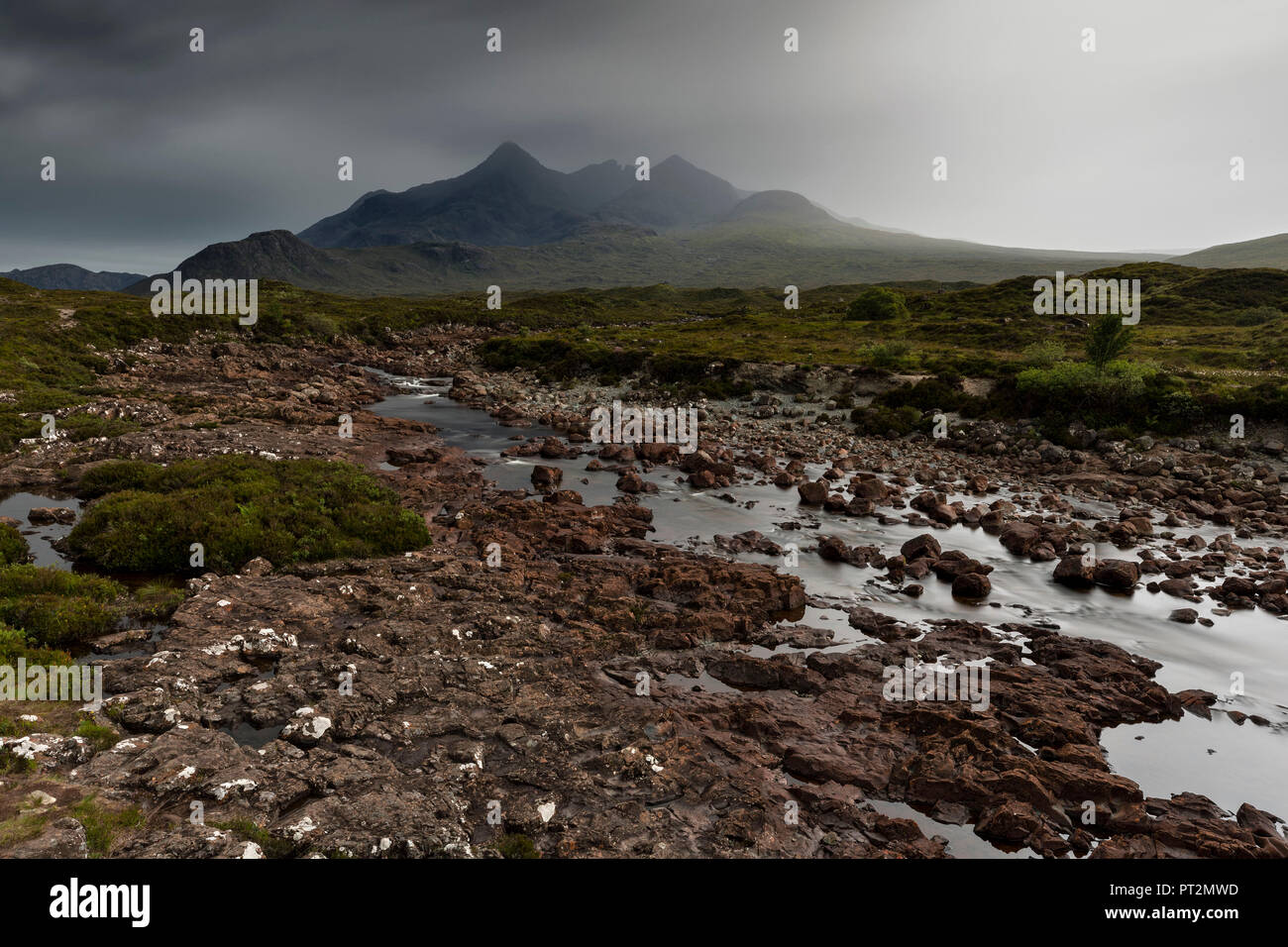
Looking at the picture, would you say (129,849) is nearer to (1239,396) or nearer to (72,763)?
(72,763)

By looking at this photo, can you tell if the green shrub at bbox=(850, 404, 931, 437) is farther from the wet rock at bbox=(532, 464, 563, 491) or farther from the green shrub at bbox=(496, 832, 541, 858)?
the green shrub at bbox=(496, 832, 541, 858)

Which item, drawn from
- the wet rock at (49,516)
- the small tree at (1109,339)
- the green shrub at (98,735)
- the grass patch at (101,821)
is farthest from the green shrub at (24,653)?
the small tree at (1109,339)

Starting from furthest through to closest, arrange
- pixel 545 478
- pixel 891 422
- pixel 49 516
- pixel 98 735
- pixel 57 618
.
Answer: pixel 891 422
pixel 545 478
pixel 49 516
pixel 57 618
pixel 98 735

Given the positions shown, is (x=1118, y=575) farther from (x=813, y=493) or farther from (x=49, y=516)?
(x=49, y=516)

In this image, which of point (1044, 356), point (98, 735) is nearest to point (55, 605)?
point (98, 735)

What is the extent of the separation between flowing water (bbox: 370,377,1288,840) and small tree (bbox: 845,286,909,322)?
69.1 m

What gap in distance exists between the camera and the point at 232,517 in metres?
22.0

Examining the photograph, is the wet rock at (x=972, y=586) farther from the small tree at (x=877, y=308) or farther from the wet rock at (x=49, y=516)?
the small tree at (x=877, y=308)

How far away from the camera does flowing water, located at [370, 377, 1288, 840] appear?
524 inches

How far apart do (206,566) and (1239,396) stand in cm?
5824

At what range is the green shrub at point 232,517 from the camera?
2047 cm

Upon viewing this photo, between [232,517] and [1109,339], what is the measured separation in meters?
56.3

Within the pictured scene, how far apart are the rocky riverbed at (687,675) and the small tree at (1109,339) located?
39.3ft

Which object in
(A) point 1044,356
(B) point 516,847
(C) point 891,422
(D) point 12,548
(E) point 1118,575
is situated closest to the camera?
(B) point 516,847
